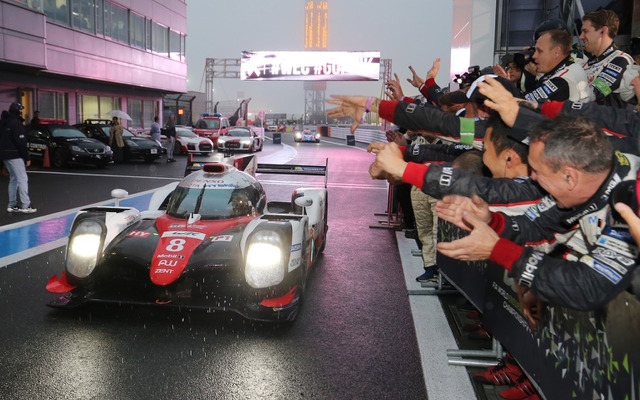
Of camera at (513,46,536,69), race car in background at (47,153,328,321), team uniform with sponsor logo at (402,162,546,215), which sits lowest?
race car in background at (47,153,328,321)

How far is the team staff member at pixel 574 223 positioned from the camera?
1.90m

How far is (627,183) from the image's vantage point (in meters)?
1.90

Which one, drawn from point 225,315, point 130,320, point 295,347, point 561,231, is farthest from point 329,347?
point 561,231

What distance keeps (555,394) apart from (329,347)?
1785 mm

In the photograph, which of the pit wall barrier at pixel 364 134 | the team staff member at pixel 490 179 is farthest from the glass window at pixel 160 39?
the team staff member at pixel 490 179

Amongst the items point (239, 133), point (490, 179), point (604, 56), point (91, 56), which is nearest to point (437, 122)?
point (490, 179)

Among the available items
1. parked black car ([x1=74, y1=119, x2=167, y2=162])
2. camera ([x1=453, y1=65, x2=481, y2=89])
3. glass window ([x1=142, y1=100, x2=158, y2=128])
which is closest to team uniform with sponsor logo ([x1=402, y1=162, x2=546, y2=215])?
camera ([x1=453, y1=65, x2=481, y2=89])

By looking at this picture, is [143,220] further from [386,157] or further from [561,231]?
[561,231]

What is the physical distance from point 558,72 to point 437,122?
123cm

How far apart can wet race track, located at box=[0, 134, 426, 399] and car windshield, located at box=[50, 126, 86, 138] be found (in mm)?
12365

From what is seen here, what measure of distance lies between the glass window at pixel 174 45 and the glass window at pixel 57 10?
10328mm

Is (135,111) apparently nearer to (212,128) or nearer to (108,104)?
(108,104)

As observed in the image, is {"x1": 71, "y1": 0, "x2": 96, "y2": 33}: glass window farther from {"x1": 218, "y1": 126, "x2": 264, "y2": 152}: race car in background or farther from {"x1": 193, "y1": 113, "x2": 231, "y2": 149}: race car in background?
{"x1": 218, "y1": 126, "x2": 264, "y2": 152}: race car in background

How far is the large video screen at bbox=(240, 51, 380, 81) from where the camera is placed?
4606 centimetres
